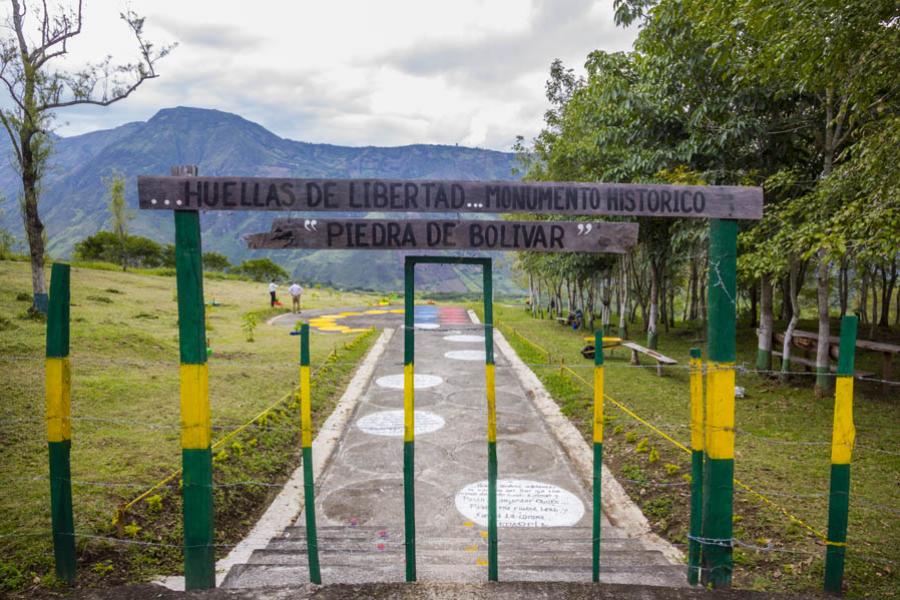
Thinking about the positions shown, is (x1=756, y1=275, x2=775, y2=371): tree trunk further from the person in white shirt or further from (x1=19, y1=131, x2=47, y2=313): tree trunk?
the person in white shirt

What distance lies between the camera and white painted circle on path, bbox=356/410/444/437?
9.76 m

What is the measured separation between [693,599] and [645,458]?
4.51 meters

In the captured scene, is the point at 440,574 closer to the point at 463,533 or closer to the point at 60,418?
the point at 463,533

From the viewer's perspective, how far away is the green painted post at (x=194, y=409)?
4070 mm

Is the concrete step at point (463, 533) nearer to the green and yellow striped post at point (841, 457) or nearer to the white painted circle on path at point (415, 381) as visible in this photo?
the green and yellow striped post at point (841, 457)

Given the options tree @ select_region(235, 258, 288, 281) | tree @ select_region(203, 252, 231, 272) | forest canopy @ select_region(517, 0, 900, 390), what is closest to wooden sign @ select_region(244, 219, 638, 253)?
forest canopy @ select_region(517, 0, 900, 390)

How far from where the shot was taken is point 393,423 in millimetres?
10250

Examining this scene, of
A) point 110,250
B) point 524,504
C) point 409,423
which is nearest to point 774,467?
point 524,504

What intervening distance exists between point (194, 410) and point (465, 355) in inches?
548

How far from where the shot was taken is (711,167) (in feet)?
42.1

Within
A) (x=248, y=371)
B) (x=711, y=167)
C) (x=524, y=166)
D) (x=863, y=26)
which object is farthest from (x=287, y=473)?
(x=524, y=166)

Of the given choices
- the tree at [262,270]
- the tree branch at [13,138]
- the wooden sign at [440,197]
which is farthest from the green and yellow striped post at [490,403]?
the tree at [262,270]

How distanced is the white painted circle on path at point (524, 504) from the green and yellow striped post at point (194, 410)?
123 inches

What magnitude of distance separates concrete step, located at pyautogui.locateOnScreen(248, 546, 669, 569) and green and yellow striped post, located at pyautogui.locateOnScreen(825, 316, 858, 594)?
135 cm
